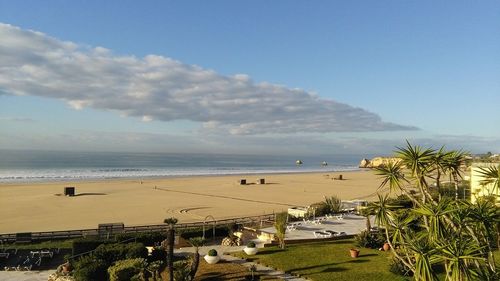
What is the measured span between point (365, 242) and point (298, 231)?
5.12m

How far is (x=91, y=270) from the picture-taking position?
691 inches

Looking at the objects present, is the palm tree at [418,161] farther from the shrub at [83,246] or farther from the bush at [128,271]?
the shrub at [83,246]

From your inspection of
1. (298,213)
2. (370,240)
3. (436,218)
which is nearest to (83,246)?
(370,240)

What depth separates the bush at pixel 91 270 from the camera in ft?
57.0

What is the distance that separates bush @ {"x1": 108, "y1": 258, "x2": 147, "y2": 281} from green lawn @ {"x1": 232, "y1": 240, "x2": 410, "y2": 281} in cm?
561

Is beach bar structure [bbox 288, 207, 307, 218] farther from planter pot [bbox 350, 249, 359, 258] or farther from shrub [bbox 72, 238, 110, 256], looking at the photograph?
shrub [bbox 72, 238, 110, 256]

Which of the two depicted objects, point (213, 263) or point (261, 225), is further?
point (261, 225)

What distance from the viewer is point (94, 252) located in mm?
19922

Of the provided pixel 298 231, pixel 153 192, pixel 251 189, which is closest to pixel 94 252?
pixel 298 231

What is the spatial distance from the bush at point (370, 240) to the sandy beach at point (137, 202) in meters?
17.2

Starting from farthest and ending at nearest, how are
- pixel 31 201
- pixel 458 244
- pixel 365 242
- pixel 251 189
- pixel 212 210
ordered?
pixel 251 189 < pixel 31 201 < pixel 212 210 < pixel 365 242 < pixel 458 244

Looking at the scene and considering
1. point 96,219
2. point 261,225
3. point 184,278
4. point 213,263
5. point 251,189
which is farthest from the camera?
point 251,189

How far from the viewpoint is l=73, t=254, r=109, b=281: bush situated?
57.0 ft

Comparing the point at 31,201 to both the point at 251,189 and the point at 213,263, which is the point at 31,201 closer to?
the point at 251,189
